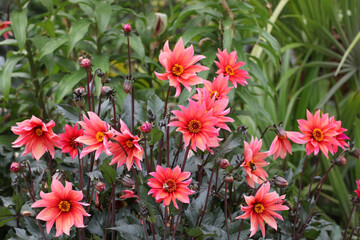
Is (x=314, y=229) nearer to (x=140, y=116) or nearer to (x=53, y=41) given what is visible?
(x=140, y=116)

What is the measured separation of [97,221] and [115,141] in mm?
247

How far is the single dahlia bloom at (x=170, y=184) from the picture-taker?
686 millimetres

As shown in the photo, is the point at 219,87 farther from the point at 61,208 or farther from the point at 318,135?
the point at 61,208

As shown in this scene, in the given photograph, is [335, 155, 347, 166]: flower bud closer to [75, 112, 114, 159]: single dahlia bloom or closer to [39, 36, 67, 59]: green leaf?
[75, 112, 114, 159]: single dahlia bloom

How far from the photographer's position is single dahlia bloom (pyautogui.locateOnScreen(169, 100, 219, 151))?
2.26 feet

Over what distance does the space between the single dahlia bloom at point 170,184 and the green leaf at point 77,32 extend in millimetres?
660

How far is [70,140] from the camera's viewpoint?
0.78 meters

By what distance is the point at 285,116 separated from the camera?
1919 millimetres

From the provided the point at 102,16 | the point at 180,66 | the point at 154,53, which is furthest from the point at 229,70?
the point at 154,53

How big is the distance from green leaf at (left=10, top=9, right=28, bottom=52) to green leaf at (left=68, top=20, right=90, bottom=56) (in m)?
0.16

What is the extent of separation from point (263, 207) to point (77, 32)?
0.80 meters

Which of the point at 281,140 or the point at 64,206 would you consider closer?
the point at 64,206

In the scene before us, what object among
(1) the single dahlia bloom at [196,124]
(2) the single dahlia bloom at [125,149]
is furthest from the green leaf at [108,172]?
(1) the single dahlia bloom at [196,124]

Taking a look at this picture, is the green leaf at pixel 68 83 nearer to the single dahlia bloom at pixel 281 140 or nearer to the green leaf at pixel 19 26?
the green leaf at pixel 19 26
